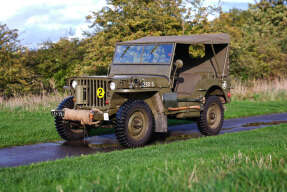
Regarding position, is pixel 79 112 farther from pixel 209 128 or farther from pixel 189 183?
pixel 189 183

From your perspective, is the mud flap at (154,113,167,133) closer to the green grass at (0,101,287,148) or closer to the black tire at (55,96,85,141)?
the black tire at (55,96,85,141)

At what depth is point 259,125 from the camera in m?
12.4

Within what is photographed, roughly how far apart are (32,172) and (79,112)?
10.8ft

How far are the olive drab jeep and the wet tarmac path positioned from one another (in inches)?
16.9

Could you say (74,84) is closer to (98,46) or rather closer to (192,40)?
(192,40)

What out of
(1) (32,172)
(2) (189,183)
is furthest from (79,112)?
(2) (189,183)

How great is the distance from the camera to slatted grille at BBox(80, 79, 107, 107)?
9.33 m

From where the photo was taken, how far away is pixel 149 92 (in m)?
9.81

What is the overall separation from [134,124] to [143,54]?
233 cm

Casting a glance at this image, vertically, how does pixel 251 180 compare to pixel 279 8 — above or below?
below

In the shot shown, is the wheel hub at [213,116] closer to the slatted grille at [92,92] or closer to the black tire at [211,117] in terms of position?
the black tire at [211,117]

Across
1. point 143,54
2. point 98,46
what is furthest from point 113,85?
point 98,46

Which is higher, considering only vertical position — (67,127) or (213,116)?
(213,116)

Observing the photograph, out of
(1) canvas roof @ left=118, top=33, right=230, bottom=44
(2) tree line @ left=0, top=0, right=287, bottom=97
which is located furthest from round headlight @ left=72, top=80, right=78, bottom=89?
(2) tree line @ left=0, top=0, right=287, bottom=97
